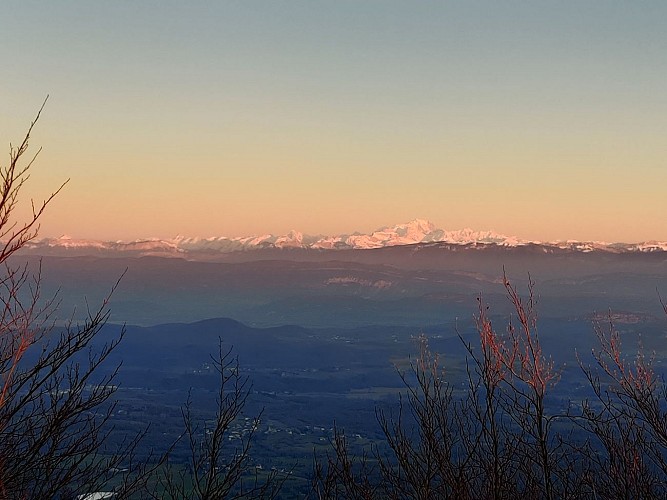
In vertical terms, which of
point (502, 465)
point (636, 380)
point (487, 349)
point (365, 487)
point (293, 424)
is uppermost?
point (487, 349)

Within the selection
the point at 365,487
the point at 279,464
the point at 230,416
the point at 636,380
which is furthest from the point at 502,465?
the point at 279,464

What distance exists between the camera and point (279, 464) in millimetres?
128750

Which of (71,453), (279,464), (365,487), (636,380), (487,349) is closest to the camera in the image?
(71,453)

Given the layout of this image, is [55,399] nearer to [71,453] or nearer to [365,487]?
[71,453]

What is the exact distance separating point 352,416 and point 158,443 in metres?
61.4

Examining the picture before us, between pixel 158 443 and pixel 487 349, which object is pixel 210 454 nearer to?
pixel 487 349

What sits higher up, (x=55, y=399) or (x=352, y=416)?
(x=55, y=399)

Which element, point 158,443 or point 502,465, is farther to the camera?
point 158,443

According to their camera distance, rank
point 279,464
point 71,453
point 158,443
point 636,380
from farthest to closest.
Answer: point 158,443
point 279,464
point 636,380
point 71,453

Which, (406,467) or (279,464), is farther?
(279,464)

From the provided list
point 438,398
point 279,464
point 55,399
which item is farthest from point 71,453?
point 279,464

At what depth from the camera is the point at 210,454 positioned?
1006cm

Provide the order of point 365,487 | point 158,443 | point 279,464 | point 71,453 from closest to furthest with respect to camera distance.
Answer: point 71,453
point 365,487
point 279,464
point 158,443

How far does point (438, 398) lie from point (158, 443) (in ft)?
482
